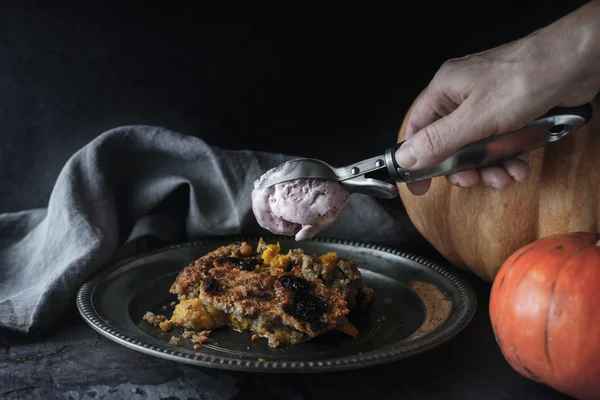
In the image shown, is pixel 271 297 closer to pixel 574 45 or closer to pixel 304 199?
pixel 304 199

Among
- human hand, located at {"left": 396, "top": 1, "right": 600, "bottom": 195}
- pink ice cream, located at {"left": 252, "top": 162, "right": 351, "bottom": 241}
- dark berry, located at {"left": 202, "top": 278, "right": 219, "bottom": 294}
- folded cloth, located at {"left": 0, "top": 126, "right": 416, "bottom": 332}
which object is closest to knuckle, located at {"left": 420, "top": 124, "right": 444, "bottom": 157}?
human hand, located at {"left": 396, "top": 1, "right": 600, "bottom": 195}

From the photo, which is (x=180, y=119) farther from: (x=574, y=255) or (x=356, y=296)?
(x=574, y=255)

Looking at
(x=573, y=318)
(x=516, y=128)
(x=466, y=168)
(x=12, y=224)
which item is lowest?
(x=12, y=224)

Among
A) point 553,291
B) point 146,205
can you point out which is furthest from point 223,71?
point 553,291

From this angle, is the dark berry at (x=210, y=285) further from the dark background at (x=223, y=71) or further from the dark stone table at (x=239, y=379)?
the dark background at (x=223, y=71)

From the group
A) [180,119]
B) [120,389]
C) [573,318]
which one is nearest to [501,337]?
[573,318]

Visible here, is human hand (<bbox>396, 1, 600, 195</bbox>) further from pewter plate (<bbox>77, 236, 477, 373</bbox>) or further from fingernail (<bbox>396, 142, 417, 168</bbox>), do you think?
pewter plate (<bbox>77, 236, 477, 373</bbox>)
